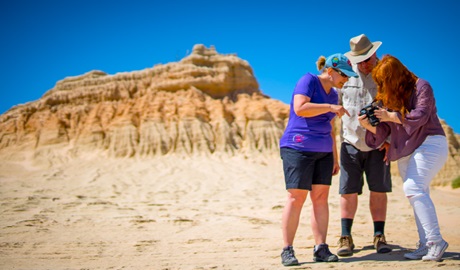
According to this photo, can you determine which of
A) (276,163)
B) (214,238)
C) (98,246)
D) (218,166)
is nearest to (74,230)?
(98,246)

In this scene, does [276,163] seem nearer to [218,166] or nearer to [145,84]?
[218,166]

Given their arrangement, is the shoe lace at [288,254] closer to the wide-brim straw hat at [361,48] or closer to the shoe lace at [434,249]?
the shoe lace at [434,249]

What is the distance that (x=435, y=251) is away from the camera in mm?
3555

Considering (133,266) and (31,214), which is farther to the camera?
(31,214)

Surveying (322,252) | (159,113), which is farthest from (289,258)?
(159,113)

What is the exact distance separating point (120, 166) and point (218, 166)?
5294 millimetres

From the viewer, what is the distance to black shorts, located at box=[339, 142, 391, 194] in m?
4.45

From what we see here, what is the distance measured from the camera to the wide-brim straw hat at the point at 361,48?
4375mm

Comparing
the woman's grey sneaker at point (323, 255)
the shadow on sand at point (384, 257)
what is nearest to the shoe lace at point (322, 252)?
the woman's grey sneaker at point (323, 255)

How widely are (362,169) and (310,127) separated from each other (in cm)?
109

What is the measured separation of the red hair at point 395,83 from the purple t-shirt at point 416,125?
0.07 m

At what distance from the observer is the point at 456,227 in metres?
6.24

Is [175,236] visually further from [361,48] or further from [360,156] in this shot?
[361,48]

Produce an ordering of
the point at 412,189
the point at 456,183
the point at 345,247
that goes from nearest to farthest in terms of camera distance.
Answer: the point at 412,189
the point at 345,247
the point at 456,183
